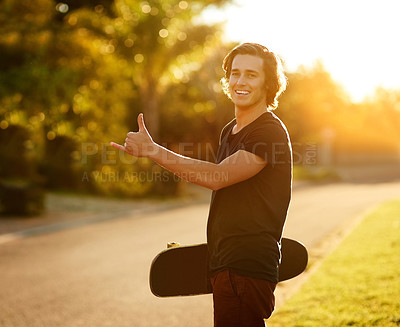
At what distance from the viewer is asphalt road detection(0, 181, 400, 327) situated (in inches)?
222

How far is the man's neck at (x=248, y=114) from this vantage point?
8.63 feet

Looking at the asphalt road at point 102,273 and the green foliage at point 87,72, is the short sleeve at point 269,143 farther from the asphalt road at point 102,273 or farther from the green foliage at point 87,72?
the green foliage at point 87,72

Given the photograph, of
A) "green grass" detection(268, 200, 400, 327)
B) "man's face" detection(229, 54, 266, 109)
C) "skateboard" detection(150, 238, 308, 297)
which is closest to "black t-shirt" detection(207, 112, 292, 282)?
"man's face" detection(229, 54, 266, 109)

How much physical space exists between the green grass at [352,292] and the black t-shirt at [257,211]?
2.46 m

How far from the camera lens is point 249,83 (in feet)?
8.56

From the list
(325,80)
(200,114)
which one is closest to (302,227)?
(200,114)

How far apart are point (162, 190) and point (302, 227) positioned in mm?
10825

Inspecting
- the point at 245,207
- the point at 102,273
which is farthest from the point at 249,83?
the point at 102,273

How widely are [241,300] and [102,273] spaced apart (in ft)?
18.6

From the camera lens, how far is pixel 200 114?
3434 cm

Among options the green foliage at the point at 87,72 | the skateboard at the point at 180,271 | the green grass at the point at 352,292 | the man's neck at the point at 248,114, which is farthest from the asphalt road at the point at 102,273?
the green foliage at the point at 87,72

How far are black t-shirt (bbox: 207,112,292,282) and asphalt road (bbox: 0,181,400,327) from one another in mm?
3014

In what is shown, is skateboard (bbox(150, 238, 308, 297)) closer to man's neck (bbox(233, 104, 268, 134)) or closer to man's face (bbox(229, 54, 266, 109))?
man's neck (bbox(233, 104, 268, 134))

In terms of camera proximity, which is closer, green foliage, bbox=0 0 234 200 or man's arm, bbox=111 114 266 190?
man's arm, bbox=111 114 266 190
